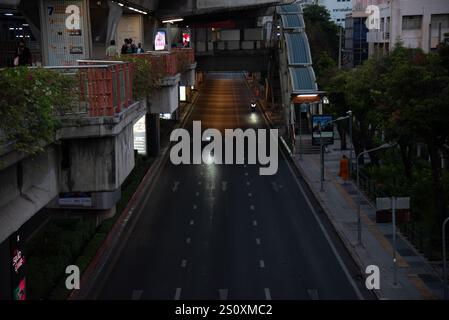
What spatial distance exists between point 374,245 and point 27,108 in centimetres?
2617

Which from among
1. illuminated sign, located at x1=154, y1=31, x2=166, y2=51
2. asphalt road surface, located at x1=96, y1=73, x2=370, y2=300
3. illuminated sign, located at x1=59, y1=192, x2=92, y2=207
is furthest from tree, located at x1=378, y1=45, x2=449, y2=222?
illuminated sign, located at x1=154, y1=31, x2=166, y2=51

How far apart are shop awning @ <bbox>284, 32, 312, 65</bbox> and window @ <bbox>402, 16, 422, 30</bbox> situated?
10.7 m

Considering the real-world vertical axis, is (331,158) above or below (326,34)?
below

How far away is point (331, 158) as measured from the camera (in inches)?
2559

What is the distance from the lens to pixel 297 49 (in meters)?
77.7

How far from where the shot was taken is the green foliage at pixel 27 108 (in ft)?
45.3

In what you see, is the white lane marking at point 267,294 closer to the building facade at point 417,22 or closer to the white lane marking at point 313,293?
the white lane marking at point 313,293

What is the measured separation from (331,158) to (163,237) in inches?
1184

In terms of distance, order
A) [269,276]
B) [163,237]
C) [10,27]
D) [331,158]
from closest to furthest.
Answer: [269,276] → [163,237] → [10,27] → [331,158]

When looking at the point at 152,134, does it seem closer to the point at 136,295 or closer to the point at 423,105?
the point at 423,105

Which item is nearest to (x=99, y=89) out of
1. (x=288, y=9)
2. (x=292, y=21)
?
(x=292, y=21)
